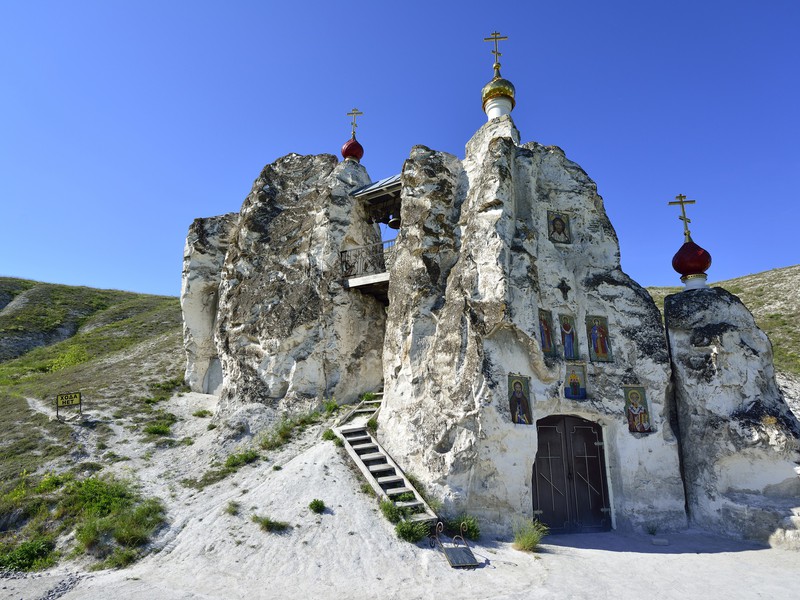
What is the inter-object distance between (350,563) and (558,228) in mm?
9777

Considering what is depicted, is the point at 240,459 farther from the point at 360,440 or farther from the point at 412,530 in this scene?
the point at 412,530

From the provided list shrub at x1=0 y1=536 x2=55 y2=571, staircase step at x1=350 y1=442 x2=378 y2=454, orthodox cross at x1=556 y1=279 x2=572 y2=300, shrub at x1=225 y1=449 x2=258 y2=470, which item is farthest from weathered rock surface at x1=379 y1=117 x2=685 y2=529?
shrub at x1=0 y1=536 x2=55 y2=571

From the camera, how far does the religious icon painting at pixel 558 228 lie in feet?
46.1

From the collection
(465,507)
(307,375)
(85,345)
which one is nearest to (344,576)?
(465,507)

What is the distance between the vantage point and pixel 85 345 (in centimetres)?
3269

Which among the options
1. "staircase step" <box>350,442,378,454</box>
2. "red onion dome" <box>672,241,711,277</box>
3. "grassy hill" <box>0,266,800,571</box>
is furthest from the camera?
"red onion dome" <box>672,241,711,277</box>

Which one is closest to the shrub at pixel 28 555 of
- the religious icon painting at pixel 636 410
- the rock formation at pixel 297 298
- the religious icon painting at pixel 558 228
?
the rock formation at pixel 297 298

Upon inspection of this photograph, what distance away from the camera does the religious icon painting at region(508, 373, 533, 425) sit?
11570 millimetres

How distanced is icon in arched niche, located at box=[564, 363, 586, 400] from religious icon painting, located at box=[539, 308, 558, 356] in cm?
63

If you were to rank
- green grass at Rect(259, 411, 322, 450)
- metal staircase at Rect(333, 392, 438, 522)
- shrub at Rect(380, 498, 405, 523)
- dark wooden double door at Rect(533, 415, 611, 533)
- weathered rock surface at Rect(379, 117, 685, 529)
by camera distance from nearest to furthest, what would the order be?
shrub at Rect(380, 498, 405, 523) → metal staircase at Rect(333, 392, 438, 522) → weathered rock surface at Rect(379, 117, 685, 529) → dark wooden double door at Rect(533, 415, 611, 533) → green grass at Rect(259, 411, 322, 450)

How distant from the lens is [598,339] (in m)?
13.3

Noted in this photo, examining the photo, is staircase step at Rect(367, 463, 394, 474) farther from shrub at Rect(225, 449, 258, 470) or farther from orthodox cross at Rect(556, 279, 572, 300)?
orthodox cross at Rect(556, 279, 572, 300)

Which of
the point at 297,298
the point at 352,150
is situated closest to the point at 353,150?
the point at 352,150

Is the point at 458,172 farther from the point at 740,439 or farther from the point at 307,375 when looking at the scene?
the point at 740,439
